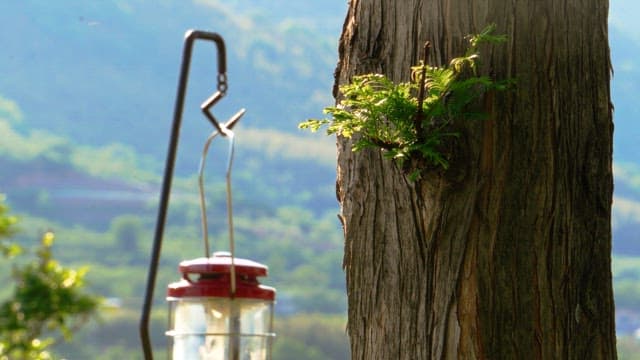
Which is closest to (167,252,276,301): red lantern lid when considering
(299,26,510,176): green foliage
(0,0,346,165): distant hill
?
(299,26,510,176): green foliage

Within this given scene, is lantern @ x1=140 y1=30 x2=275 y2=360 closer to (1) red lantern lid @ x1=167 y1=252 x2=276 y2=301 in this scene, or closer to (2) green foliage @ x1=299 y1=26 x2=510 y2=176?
(1) red lantern lid @ x1=167 y1=252 x2=276 y2=301

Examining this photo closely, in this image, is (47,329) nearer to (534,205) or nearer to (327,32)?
(534,205)

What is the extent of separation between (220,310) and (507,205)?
0.60m

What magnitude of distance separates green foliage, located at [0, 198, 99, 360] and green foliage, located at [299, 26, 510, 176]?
2.20 meters

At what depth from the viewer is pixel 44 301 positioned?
3.63 m

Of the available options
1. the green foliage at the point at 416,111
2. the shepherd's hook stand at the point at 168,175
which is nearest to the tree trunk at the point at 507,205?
the green foliage at the point at 416,111

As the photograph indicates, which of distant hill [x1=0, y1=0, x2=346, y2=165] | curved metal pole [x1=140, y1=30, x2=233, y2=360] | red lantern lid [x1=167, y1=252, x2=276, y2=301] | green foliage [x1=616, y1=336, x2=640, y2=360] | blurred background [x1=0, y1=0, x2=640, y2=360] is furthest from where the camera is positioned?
distant hill [x1=0, y1=0, x2=346, y2=165]

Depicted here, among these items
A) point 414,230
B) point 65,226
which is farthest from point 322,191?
point 414,230

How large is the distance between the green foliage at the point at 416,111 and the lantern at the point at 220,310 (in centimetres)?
37

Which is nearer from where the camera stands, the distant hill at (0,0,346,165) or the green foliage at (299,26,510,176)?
the green foliage at (299,26,510,176)

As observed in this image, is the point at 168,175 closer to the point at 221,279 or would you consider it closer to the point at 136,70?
the point at 221,279

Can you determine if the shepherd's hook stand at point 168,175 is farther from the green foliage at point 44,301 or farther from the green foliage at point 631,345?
the green foliage at point 631,345

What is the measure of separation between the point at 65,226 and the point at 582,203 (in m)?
5.25

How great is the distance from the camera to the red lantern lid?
1.30 meters
